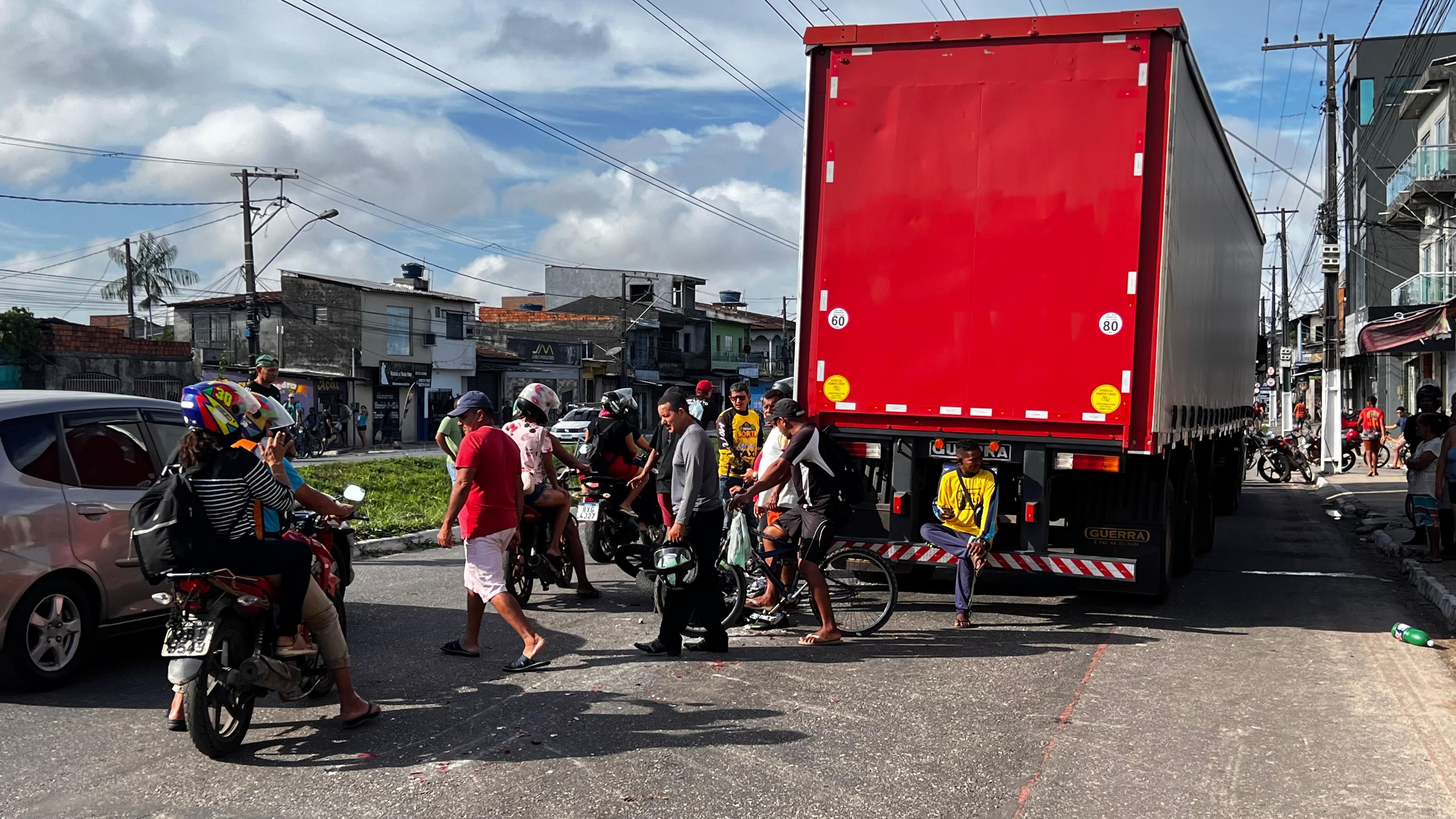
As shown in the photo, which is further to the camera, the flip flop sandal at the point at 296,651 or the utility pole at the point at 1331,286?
the utility pole at the point at 1331,286

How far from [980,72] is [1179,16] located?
140 cm

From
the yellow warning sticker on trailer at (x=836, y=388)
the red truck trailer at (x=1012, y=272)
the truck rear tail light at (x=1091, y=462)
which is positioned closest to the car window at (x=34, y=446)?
the red truck trailer at (x=1012, y=272)

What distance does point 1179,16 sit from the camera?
27.7ft

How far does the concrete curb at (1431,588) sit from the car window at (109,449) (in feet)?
31.1

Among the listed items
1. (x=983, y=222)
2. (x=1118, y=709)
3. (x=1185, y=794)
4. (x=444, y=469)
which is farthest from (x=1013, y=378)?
(x=444, y=469)

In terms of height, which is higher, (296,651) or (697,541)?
(697,541)

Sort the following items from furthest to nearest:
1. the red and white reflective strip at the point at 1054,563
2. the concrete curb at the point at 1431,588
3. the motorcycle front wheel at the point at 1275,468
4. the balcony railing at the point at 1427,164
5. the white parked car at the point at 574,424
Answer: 1. the white parked car at the point at 574,424
2. the balcony railing at the point at 1427,164
3. the motorcycle front wheel at the point at 1275,468
4. the concrete curb at the point at 1431,588
5. the red and white reflective strip at the point at 1054,563

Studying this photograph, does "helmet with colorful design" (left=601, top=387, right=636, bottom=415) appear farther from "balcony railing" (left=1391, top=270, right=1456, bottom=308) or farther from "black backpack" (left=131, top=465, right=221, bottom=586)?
"balcony railing" (left=1391, top=270, right=1456, bottom=308)

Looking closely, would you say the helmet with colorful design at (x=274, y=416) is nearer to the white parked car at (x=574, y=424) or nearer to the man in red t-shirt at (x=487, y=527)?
the man in red t-shirt at (x=487, y=527)

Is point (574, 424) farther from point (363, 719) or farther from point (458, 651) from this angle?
point (363, 719)

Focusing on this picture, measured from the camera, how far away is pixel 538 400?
1003 cm

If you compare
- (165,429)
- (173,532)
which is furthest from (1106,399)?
(165,429)

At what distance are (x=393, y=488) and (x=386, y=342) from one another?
3742cm

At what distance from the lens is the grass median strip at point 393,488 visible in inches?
577
